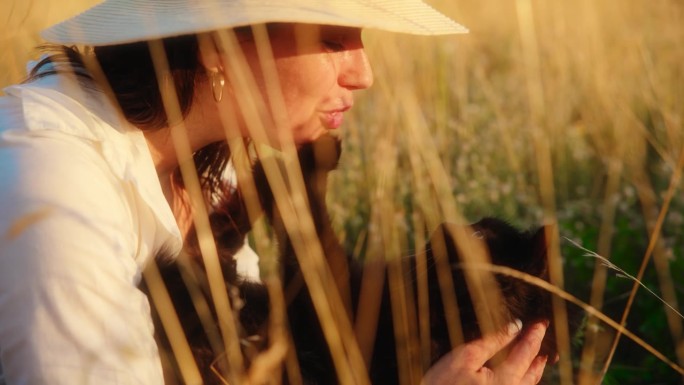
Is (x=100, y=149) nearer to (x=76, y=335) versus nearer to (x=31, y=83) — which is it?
(x=31, y=83)

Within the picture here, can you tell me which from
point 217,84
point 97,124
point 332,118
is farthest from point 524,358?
point 97,124

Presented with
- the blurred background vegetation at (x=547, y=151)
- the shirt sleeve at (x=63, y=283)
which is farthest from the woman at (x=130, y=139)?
the blurred background vegetation at (x=547, y=151)

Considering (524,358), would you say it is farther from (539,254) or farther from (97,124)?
(97,124)

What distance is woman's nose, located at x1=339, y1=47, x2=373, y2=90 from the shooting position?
201 cm

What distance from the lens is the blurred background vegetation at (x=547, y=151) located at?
108 inches

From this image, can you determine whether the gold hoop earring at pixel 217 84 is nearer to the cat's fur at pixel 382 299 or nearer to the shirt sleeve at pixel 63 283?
the cat's fur at pixel 382 299

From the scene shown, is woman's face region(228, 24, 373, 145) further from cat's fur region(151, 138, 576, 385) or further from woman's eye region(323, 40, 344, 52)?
cat's fur region(151, 138, 576, 385)

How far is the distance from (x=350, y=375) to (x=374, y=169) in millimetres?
1728

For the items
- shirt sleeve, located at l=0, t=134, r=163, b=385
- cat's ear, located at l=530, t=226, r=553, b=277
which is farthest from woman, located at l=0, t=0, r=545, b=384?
cat's ear, located at l=530, t=226, r=553, b=277

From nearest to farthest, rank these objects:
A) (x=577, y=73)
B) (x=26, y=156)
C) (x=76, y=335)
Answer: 1. (x=76, y=335)
2. (x=26, y=156)
3. (x=577, y=73)

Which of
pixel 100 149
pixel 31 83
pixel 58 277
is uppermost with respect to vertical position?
pixel 31 83

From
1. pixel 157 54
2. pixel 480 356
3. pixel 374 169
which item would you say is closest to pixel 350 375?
pixel 480 356

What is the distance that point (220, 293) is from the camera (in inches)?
73.3

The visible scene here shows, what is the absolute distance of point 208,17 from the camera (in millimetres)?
1874
